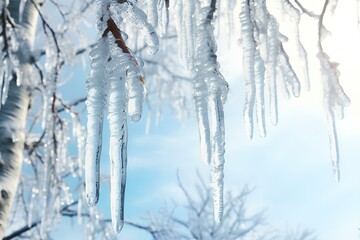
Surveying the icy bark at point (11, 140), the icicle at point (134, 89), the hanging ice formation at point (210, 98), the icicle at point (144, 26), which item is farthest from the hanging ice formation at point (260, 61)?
the icy bark at point (11, 140)

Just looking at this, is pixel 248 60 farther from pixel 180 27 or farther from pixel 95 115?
pixel 95 115

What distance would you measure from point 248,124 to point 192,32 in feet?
0.99

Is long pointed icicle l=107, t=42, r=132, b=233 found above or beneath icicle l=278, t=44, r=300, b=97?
beneath

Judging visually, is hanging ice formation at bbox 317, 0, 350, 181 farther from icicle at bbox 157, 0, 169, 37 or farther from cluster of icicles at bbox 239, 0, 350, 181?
icicle at bbox 157, 0, 169, 37

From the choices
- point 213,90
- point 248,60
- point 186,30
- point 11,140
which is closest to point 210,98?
point 213,90

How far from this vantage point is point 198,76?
115 cm

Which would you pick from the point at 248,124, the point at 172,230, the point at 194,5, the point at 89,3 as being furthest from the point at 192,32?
the point at 172,230

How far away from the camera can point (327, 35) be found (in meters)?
1.73

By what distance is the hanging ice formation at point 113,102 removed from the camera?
35.7 inches

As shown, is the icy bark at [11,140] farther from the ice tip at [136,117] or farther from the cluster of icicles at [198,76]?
the ice tip at [136,117]

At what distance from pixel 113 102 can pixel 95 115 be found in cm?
5

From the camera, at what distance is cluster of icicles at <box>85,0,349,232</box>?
36.0 inches

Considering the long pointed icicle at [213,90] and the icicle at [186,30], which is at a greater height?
the icicle at [186,30]

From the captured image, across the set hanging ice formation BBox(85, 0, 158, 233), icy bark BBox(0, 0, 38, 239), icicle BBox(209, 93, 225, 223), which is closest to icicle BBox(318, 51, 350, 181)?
icicle BBox(209, 93, 225, 223)
